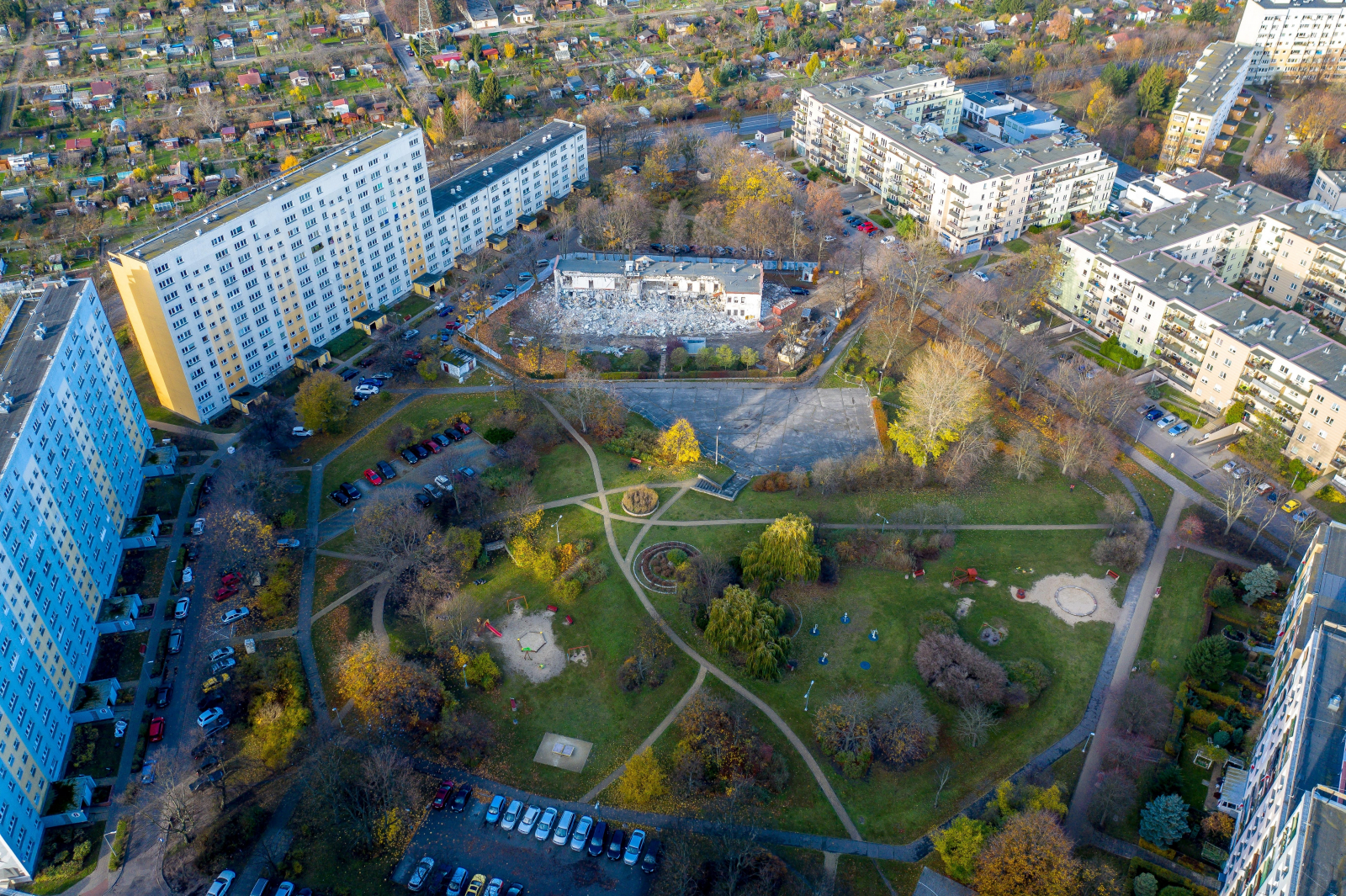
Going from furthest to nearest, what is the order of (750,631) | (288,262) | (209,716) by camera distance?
(288,262)
(750,631)
(209,716)

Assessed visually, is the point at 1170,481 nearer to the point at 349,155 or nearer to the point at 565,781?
the point at 565,781

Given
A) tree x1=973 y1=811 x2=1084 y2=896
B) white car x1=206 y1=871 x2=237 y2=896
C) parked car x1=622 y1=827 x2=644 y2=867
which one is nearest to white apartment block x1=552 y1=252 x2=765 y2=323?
parked car x1=622 y1=827 x2=644 y2=867

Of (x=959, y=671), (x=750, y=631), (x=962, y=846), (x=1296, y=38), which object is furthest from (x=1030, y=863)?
(x=1296, y=38)

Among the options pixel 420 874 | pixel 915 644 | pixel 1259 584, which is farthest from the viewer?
pixel 1259 584

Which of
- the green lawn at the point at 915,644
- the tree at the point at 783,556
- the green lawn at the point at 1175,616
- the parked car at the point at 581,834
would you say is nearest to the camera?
the parked car at the point at 581,834

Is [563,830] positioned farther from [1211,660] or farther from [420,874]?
[1211,660]

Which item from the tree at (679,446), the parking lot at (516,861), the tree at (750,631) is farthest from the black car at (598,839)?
the tree at (679,446)

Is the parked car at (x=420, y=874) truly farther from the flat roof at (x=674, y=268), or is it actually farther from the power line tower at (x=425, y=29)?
the power line tower at (x=425, y=29)
